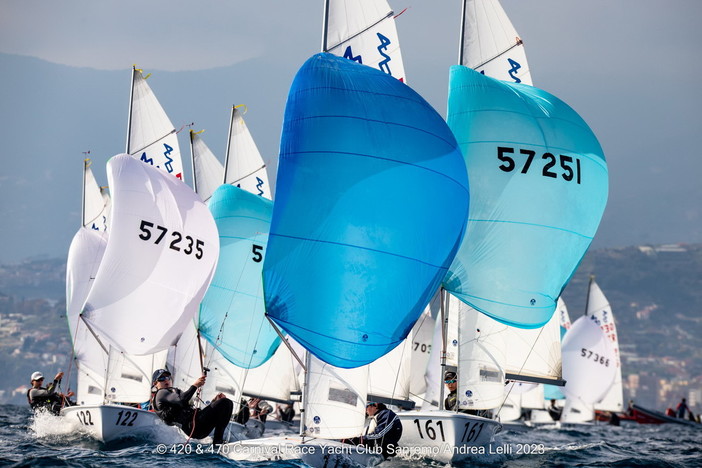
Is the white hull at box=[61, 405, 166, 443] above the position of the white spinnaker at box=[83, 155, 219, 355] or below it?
below

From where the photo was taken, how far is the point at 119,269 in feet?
63.0

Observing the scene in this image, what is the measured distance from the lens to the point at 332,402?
16672 mm

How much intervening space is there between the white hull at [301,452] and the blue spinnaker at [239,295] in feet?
21.5

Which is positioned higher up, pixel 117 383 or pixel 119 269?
pixel 119 269

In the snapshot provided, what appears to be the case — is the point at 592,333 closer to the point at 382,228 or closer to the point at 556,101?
the point at 556,101

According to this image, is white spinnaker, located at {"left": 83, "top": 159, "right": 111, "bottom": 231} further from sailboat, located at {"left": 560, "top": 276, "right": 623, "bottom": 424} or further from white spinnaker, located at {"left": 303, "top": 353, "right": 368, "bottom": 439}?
sailboat, located at {"left": 560, "top": 276, "right": 623, "bottom": 424}

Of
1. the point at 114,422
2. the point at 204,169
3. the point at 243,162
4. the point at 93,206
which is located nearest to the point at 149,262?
the point at 114,422

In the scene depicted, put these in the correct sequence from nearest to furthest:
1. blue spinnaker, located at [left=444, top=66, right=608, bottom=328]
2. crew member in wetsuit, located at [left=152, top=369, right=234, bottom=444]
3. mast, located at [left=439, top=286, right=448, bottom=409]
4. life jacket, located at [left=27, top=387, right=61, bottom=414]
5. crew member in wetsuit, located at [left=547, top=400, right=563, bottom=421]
Result: crew member in wetsuit, located at [left=152, top=369, right=234, bottom=444] < blue spinnaker, located at [left=444, top=66, right=608, bottom=328] < mast, located at [left=439, top=286, right=448, bottom=409] < life jacket, located at [left=27, top=387, right=61, bottom=414] < crew member in wetsuit, located at [left=547, top=400, right=563, bottom=421]

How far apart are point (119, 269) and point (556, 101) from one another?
32.2 feet

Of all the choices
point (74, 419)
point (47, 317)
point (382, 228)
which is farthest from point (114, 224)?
point (47, 317)

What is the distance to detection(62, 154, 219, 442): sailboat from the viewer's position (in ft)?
62.6

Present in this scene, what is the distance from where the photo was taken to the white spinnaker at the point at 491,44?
23.2 m

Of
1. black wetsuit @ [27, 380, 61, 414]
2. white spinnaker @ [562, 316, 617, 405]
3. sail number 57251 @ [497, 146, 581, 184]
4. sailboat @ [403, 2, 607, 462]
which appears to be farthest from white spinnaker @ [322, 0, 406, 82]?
white spinnaker @ [562, 316, 617, 405]

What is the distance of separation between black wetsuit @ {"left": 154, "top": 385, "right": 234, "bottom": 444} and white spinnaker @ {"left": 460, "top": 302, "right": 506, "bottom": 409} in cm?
599
